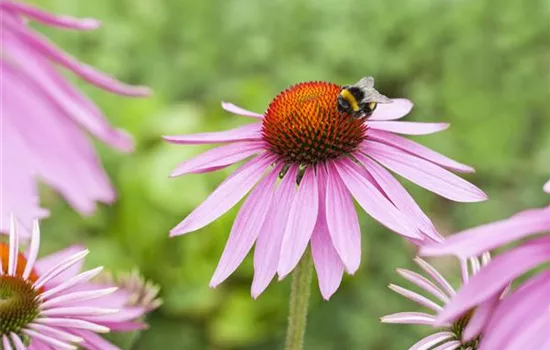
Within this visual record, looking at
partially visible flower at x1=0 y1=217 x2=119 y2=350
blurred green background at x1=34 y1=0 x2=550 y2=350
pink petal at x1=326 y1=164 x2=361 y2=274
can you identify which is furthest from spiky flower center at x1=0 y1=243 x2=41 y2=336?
blurred green background at x1=34 y1=0 x2=550 y2=350

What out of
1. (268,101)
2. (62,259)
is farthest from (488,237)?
(268,101)

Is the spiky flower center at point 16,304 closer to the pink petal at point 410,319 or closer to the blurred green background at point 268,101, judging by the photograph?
the pink petal at point 410,319

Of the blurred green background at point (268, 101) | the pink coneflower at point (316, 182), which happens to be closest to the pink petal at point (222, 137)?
the pink coneflower at point (316, 182)

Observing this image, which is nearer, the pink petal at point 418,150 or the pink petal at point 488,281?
the pink petal at point 488,281

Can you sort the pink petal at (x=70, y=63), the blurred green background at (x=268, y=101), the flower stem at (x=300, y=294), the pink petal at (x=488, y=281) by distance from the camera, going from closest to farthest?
1. the pink petal at (x=488, y=281)
2. the flower stem at (x=300, y=294)
3. the pink petal at (x=70, y=63)
4. the blurred green background at (x=268, y=101)

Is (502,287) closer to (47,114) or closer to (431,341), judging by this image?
(431,341)

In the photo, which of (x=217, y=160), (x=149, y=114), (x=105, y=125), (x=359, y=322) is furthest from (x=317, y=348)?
(x=217, y=160)
